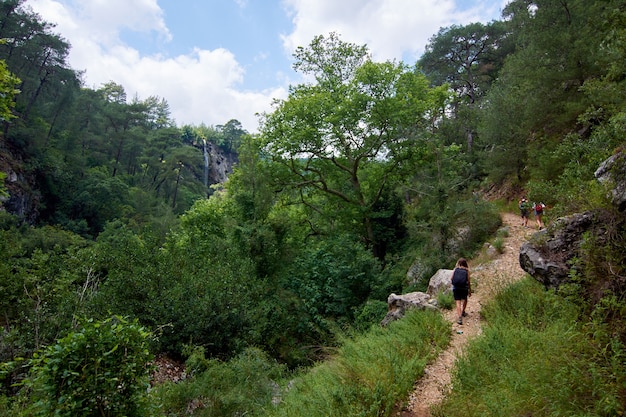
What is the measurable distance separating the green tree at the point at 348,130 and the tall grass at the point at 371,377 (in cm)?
926

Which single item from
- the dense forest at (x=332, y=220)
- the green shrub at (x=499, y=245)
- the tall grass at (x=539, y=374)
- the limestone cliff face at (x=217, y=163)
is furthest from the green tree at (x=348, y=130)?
the limestone cliff face at (x=217, y=163)

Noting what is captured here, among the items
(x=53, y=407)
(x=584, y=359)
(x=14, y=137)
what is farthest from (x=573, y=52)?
(x=14, y=137)

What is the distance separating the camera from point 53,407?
3531 mm

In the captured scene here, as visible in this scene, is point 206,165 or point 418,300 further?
point 206,165

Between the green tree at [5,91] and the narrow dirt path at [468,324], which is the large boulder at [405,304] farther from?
the green tree at [5,91]

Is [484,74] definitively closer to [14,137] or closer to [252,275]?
[252,275]

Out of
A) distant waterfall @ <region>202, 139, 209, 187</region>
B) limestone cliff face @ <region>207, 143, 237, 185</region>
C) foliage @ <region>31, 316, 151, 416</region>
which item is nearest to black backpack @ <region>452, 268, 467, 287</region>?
foliage @ <region>31, 316, 151, 416</region>

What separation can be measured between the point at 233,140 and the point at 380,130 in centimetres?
7997

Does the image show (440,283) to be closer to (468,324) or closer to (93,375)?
(468,324)

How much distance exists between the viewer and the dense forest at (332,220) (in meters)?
6.80

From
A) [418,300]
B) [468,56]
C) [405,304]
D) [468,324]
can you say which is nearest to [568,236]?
[468,324]

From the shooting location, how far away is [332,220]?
1698 cm

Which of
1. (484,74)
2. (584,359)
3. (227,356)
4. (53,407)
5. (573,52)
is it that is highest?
(484,74)

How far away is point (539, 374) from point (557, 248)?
2298 mm
